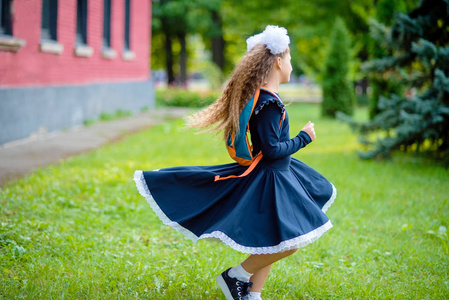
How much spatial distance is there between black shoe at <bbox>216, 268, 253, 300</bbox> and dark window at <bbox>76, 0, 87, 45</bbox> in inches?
405

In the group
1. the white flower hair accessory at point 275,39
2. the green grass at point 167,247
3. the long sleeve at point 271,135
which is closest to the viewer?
the long sleeve at point 271,135

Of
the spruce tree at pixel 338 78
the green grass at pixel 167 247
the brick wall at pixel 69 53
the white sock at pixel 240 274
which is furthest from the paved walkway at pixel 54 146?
the spruce tree at pixel 338 78

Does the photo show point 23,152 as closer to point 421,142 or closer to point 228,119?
point 228,119

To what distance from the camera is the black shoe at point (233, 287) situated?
3.46 metres

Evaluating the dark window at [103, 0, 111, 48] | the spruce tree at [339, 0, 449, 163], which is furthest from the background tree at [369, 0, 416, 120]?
the dark window at [103, 0, 111, 48]

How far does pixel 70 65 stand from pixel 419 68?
7.17 meters

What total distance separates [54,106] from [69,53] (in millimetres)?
1637

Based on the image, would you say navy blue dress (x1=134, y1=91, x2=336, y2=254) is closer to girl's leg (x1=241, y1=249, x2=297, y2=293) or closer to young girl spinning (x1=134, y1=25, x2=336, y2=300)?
young girl spinning (x1=134, y1=25, x2=336, y2=300)

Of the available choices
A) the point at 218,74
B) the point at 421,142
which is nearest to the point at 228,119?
the point at 421,142

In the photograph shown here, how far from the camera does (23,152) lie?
8.17 meters

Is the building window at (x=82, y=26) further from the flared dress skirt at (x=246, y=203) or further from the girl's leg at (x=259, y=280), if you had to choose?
the girl's leg at (x=259, y=280)

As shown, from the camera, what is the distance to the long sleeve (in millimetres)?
3262

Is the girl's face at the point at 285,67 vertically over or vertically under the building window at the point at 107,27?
under

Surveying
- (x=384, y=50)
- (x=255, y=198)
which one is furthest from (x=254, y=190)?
(x=384, y=50)
